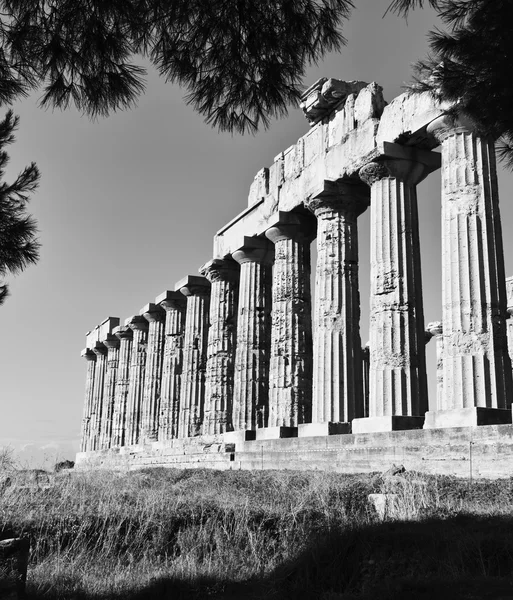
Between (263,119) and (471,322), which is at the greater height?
(263,119)

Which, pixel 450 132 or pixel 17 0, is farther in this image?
pixel 450 132

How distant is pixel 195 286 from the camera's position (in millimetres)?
27828

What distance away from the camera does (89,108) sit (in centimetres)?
750

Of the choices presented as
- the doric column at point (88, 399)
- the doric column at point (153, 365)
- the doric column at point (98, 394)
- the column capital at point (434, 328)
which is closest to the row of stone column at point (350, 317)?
the column capital at point (434, 328)

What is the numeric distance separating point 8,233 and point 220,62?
10.3 ft

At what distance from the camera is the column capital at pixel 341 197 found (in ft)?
62.3

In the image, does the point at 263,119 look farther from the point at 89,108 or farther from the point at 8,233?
the point at 8,233

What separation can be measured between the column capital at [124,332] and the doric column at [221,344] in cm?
1122

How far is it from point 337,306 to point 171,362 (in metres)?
12.6

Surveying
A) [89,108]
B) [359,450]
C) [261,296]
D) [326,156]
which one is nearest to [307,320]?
[261,296]

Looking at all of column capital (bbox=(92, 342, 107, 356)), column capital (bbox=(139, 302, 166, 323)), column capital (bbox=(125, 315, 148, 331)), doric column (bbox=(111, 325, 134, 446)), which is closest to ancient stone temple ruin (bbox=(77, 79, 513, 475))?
column capital (bbox=(139, 302, 166, 323))

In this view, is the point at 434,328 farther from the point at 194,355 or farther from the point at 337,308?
the point at 337,308

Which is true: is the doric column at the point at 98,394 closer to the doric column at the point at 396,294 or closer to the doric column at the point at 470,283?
the doric column at the point at 396,294

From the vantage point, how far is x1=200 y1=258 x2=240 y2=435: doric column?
24625 millimetres
